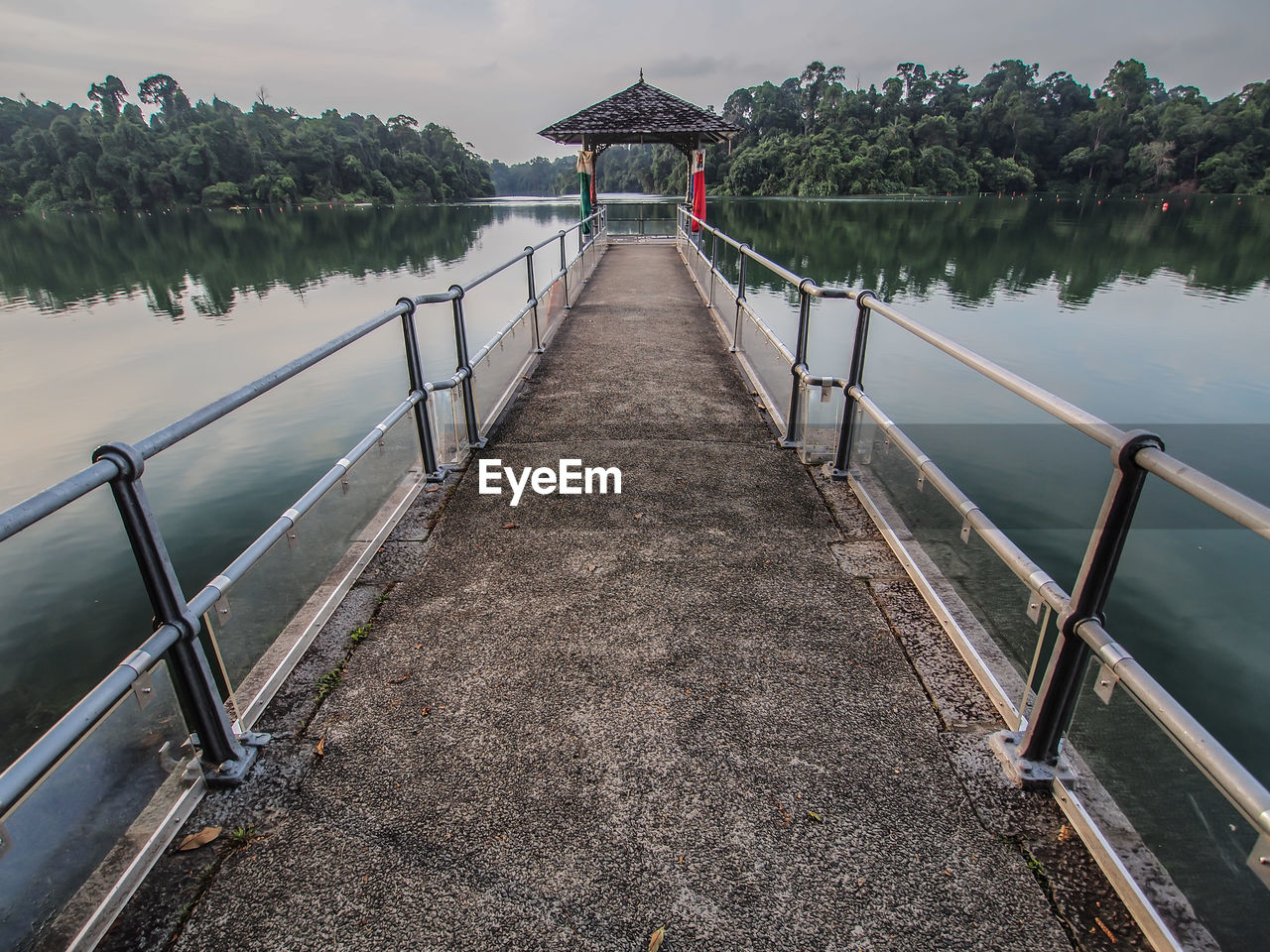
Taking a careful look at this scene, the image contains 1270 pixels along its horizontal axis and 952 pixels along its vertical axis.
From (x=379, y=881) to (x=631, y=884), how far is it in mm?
688

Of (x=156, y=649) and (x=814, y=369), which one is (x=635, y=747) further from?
(x=814, y=369)

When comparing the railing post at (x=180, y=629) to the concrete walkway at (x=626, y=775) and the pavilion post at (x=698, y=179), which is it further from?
the pavilion post at (x=698, y=179)

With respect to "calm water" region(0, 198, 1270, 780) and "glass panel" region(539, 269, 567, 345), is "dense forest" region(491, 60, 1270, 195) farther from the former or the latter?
"glass panel" region(539, 269, 567, 345)

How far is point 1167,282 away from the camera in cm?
2772

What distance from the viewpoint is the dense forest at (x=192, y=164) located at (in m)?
88.9

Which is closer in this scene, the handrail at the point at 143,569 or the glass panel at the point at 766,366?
the handrail at the point at 143,569

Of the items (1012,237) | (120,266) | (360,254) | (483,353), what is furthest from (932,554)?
(1012,237)

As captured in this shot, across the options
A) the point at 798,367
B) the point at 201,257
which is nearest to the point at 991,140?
the point at 201,257

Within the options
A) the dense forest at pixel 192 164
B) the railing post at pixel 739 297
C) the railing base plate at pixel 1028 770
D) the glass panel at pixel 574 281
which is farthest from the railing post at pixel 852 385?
the dense forest at pixel 192 164

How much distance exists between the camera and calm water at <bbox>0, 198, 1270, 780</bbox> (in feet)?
20.2

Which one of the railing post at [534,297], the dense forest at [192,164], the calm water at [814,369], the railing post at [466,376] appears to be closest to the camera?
the railing post at [466,376]

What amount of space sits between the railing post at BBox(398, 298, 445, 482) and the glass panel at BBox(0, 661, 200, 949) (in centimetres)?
227

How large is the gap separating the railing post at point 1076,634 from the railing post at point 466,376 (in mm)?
3703

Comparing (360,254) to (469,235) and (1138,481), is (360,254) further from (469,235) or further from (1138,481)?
(1138,481)
